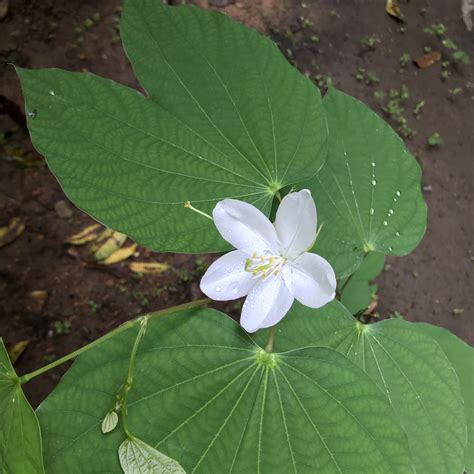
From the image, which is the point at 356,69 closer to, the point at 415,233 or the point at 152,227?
the point at 415,233

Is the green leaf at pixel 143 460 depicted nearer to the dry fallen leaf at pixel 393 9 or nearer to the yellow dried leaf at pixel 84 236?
the yellow dried leaf at pixel 84 236

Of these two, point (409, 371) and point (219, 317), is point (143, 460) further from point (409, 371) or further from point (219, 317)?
point (409, 371)

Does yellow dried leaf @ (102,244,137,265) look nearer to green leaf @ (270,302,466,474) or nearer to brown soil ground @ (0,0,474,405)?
brown soil ground @ (0,0,474,405)

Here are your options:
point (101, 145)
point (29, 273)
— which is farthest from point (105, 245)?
point (101, 145)

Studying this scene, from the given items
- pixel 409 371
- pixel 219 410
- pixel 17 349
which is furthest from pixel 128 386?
pixel 17 349

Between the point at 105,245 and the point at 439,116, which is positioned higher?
the point at 439,116

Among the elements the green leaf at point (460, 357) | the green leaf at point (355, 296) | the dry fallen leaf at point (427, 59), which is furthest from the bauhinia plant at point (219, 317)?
the dry fallen leaf at point (427, 59)
